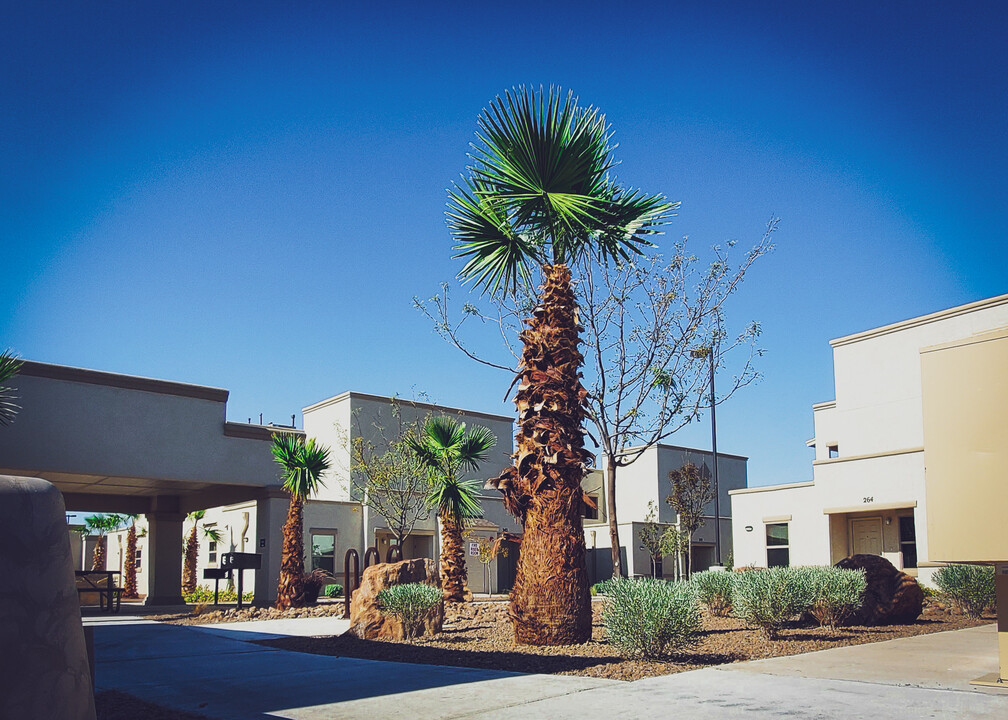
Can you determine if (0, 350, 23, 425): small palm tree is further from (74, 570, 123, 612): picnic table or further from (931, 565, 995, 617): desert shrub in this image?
(931, 565, 995, 617): desert shrub

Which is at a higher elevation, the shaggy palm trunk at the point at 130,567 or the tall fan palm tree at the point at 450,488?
the tall fan palm tree at the point at 450,488

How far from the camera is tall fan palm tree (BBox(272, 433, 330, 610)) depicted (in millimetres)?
22875

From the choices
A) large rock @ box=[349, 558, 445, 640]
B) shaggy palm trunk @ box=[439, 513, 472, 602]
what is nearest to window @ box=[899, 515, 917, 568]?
shaggy palm trunk @ box=[439, 513, 472, 602]

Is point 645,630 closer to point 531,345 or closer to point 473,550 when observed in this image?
point 531,345

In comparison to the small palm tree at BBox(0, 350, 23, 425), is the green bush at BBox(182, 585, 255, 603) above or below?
below

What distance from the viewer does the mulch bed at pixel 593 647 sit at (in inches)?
395

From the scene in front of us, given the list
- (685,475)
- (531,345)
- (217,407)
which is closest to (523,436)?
(531,345)

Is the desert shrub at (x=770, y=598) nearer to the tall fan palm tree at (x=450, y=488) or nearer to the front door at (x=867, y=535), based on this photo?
the tall fan palm tree at (x=450, y=488)

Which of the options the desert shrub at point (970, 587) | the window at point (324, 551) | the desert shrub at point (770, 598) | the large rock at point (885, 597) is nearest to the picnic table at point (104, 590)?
the window at point (324, 551)

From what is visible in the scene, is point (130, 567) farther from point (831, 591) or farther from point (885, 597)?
point (831, 591)

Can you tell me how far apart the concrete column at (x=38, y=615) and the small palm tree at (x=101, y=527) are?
170 feet

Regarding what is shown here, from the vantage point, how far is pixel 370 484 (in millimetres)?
27422

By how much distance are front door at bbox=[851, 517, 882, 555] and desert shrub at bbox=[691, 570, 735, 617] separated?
480 inches

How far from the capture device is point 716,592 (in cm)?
1634
